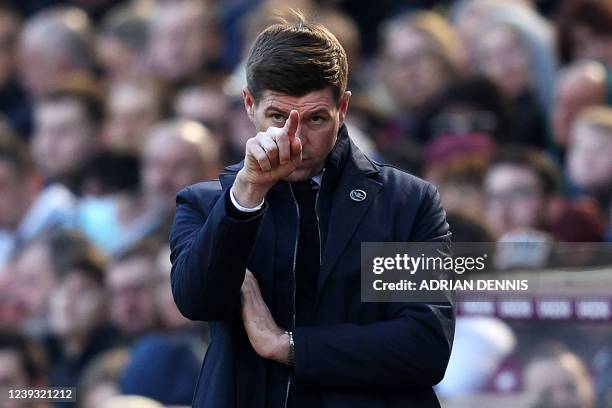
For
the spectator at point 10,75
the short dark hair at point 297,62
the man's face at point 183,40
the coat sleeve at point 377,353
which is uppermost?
the short dark hair at point 297,62

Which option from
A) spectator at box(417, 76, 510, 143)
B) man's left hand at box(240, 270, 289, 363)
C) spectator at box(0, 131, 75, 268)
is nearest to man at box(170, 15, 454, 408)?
man's left hand at box(240, 270, 289, 363)

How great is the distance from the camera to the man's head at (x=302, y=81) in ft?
11.1

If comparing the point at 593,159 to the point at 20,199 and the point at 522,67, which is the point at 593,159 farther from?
the point at 20,199

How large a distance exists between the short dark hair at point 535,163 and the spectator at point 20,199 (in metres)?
2.73

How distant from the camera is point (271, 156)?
322 cm

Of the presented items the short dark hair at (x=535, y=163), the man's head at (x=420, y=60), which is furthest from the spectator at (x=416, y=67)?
the short dark hair at (x=535, y=163)

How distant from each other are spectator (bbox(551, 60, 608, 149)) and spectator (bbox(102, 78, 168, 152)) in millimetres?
2657

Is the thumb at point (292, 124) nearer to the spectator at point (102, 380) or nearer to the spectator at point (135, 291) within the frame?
the spectator at point (102, 380)

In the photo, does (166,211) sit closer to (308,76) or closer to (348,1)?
(348,1)

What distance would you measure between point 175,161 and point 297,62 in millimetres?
5038

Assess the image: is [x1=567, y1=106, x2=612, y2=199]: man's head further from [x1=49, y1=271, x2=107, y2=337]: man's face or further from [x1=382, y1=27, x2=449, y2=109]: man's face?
[x1=49, y1=271, x2=107, y2=337]: man's face

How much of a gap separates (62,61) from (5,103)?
0.58 meters

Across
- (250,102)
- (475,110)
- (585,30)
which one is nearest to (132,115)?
(475,110)

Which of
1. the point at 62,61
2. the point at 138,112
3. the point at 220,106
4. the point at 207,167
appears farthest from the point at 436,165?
the point at 62,61
